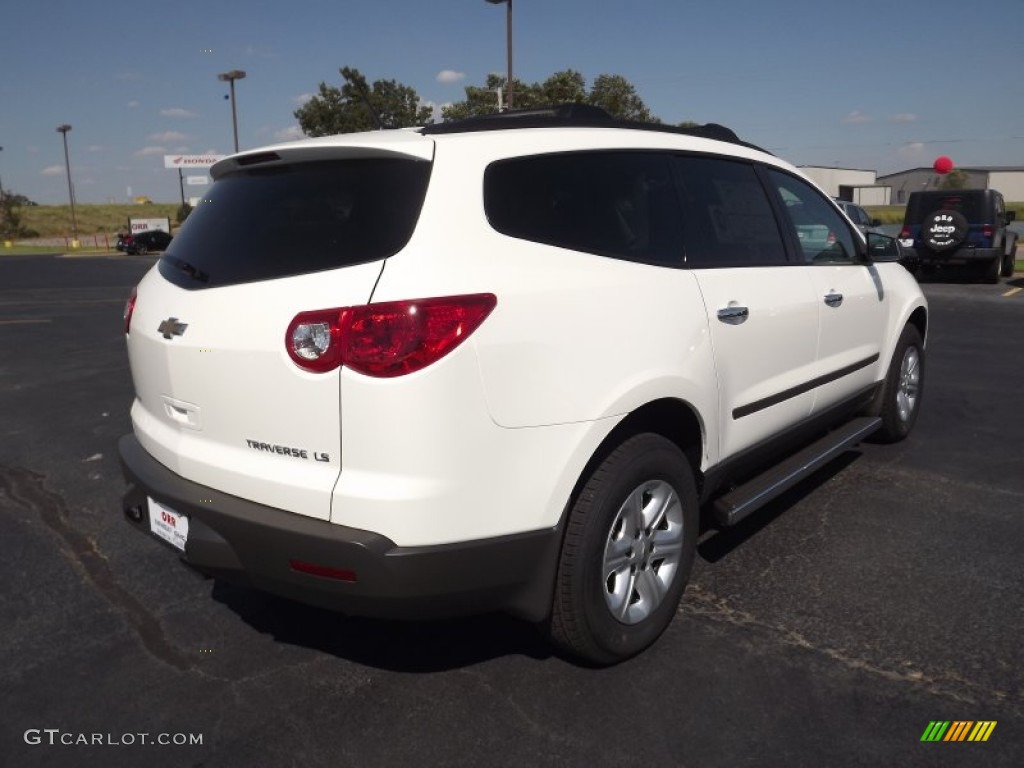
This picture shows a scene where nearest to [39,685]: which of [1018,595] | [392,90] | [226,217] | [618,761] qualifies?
[226,217]

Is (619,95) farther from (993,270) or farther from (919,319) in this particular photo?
(919,319)

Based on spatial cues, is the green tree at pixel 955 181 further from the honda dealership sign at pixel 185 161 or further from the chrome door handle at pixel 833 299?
the chrome door handle at pixel 833 299

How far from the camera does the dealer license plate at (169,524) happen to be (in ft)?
8.31

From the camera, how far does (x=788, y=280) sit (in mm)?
3572

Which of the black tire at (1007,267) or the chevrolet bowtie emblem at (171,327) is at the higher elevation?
the chevrolet bowtie emblem at (171,327)

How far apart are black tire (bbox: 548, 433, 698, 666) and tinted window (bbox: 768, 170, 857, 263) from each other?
1645 mm

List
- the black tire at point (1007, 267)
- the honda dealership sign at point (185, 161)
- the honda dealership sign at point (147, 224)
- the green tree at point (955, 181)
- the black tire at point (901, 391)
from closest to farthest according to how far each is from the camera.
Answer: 1. the black tire at point (901, 391)
2. the black tire at point (1007, 267)
3. the honda dealership sign at point (147, 224)
4. the honda dealership sign at point (185, 161)
5. the green tree at point (955, 181)

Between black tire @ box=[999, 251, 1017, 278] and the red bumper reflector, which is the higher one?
the red bumper reflector

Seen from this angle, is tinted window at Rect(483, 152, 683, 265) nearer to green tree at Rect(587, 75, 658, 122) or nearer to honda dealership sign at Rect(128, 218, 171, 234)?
green tree at Rect(587, 75, 658, 122)

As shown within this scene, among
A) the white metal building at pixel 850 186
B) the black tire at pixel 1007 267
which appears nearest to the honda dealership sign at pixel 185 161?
the white metal building at pixel 850 186

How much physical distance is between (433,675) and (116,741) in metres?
0.97

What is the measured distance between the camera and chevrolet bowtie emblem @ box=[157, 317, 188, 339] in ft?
8.34

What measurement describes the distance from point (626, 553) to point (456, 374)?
0.98 m

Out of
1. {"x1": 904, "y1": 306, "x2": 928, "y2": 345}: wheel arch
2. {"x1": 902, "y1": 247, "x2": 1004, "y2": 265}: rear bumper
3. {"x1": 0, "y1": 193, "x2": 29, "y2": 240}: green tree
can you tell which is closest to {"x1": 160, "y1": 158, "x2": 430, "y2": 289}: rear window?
{"x1": 904, "y1": 306, "x2": 928, "y2": 345}: wheel arch
